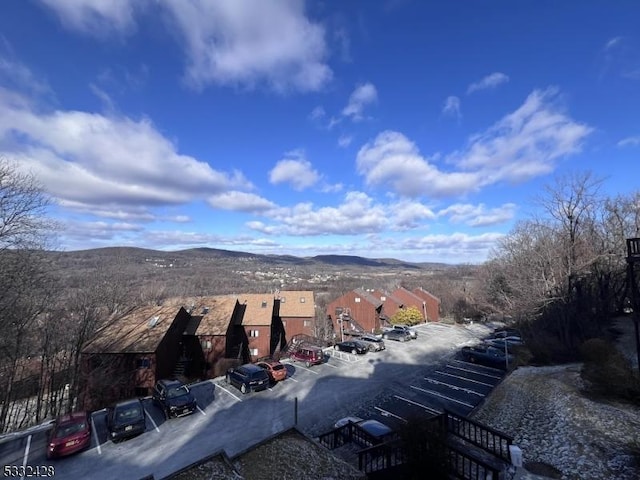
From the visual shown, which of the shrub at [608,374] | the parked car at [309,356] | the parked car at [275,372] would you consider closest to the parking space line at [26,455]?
the parked car at [275,372]

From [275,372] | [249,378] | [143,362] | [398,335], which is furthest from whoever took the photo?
[398,335]

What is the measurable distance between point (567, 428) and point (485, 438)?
9.02ft

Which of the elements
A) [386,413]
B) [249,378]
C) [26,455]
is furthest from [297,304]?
[26,455]

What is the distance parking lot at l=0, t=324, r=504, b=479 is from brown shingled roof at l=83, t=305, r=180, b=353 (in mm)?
7725

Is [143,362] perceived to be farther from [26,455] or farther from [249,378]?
[26,455]

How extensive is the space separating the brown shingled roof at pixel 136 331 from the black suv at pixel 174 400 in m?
8.35

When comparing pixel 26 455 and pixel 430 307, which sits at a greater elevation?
pixel 430 307

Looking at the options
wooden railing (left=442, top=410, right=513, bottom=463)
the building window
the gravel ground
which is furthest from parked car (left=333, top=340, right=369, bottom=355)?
wooden railing (left=442, top=410, right=513, bottom=463)

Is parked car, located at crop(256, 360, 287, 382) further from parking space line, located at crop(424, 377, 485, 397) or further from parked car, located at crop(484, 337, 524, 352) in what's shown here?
parked car, located at crop(484, 337, 524, 352)

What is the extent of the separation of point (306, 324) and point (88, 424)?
29283 millimetres

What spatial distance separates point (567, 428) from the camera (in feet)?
34.9

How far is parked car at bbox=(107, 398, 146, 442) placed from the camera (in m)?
14.0

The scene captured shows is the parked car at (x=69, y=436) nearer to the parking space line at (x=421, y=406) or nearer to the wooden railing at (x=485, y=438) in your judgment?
the wooden railing at (x=485, y=438)

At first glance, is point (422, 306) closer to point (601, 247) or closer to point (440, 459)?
point (601, 247)
